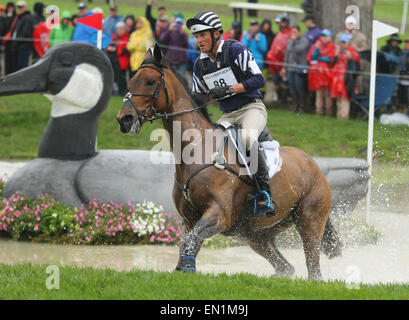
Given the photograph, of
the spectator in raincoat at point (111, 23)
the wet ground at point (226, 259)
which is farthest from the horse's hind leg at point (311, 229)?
the spectator in raincoat at point (111, 23)

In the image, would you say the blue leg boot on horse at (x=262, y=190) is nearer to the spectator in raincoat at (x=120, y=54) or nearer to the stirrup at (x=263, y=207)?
the stirrup at (x=263, y=207)

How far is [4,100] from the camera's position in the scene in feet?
67.1

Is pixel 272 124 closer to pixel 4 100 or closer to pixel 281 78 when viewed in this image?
pixel 281 78

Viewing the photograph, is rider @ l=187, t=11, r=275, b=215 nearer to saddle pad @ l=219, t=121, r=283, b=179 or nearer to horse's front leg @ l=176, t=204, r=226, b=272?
saddle pad @ l=219, t=121, r=283, b=179

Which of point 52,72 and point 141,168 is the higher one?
point 52,72

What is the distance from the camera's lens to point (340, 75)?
1723cm

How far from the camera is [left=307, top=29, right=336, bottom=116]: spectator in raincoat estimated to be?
57.4 ft

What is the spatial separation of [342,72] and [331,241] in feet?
29.5

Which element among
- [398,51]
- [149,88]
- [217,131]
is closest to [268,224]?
[217,131]

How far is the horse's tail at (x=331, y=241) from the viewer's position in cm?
866

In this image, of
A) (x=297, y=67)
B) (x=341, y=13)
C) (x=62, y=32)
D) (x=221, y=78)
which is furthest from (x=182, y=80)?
(x=62, y=32)

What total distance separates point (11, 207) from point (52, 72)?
1953 mm

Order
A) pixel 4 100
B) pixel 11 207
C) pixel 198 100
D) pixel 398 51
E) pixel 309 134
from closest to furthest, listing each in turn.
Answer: pixel 198 100
pixel 11 207
pixel 309 134
pixel 398 51
pixel 4 100

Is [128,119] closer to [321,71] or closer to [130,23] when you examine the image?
[321,71]
